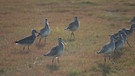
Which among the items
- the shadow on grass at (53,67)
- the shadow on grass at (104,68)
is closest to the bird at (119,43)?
the shadow on grass at (104,68)

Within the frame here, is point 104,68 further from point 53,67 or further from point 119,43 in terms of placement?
point 119,43

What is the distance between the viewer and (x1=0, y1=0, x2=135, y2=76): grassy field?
17.6 meters

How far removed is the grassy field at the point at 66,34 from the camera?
17562 mm

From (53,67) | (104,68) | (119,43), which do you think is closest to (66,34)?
(119,43)

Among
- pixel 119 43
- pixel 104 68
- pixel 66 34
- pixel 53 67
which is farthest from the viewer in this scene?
pixel 66 34

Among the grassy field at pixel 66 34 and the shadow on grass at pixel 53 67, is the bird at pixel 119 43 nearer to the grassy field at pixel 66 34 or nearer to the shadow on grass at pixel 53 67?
the grassy field at pixel 66 34

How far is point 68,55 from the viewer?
2017cm

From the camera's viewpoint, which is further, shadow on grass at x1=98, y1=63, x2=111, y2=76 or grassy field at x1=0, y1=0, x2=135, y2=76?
grassy field at x1=0, y1=0, x2=135, y2=76

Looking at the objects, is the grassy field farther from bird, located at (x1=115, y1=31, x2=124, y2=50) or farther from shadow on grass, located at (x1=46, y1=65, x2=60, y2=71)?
bird, located at (x1=115, y1=31, x2=124, y2=50)

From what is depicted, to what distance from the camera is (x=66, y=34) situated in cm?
2581

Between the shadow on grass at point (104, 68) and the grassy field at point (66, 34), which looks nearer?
the shadow on grass at point (104, 68)

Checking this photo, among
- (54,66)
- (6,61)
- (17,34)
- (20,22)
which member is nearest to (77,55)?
(54,66)

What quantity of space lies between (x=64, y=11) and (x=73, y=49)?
15515 millimetres

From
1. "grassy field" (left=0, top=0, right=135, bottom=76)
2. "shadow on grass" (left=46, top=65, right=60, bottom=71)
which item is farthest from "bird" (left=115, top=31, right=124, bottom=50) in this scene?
"shadow on grass" (left=46, top=65, right=60, bottom=71)
